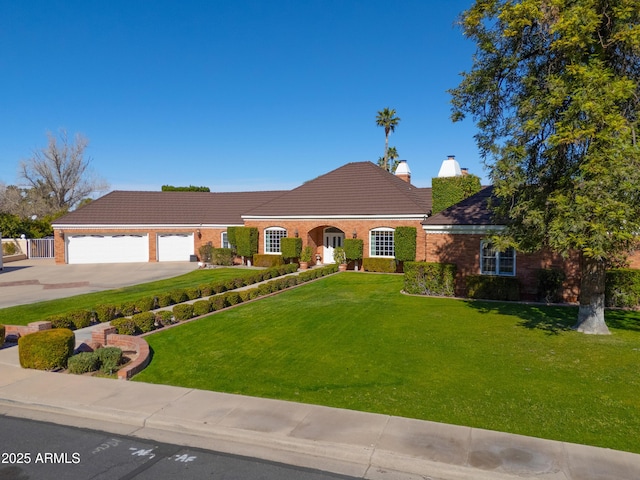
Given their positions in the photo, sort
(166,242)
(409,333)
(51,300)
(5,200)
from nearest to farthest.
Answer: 1. (409,333)
2. (51,300)
3. (166,242)
4. (5,200)

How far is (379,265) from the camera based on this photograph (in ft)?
84.0

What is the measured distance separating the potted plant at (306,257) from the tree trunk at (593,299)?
1812cm

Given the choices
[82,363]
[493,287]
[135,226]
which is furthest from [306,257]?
[82,363]

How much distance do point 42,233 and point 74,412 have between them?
3975 cm

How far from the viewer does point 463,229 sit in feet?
59.7

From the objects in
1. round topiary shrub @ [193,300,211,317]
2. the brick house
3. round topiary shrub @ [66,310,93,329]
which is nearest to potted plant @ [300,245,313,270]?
the brick house

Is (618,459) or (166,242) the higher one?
(166,242)

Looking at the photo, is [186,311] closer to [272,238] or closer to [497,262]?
[497,262]

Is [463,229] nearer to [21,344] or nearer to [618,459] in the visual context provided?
[618,459]

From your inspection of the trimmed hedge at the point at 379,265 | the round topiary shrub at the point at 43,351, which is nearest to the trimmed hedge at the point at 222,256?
the trimmed hedge at the point at 379,265

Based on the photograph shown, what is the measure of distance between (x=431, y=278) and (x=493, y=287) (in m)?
2.46

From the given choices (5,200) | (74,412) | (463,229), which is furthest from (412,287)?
(5,200)

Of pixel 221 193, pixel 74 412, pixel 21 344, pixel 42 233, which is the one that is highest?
pixel 221 193

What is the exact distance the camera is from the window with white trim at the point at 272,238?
30.4 m
